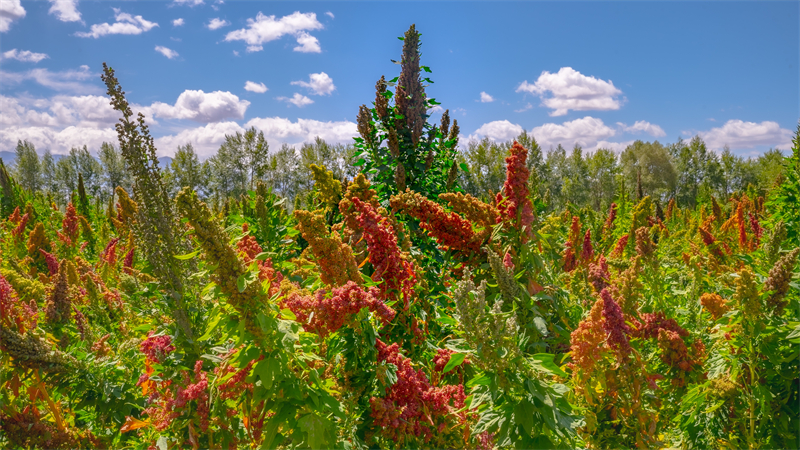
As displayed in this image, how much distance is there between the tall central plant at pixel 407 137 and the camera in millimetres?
4281

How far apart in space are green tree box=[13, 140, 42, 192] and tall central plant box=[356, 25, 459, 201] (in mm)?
83198

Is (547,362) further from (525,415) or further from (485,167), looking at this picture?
(485,167)

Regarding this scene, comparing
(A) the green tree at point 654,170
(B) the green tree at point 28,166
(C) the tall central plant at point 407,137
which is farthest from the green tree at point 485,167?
(B) the green tree at point 28,166

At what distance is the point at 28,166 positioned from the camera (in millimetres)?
67562

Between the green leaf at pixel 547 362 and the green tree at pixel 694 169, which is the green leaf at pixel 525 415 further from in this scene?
the green tree at pixel 694 169

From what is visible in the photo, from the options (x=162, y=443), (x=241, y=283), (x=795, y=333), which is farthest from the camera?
(x=162, y=443)

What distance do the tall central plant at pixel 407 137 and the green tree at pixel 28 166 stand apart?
273 ft

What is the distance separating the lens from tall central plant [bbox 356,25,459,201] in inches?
169

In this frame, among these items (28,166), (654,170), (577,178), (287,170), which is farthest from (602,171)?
(28,166)

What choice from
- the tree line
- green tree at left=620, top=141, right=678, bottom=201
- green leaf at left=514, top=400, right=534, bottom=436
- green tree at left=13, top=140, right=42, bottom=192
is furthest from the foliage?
green tree at left=13, top=140, right=42, bottom=192

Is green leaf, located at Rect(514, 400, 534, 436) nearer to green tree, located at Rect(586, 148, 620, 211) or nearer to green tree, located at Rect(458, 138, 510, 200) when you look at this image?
green tree, located at Rect(458, 138, 510, 200)

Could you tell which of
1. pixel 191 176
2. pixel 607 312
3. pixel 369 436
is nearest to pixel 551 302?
pixel 607 312

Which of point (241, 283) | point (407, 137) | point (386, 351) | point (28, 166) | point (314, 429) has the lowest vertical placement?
point (314, 429)

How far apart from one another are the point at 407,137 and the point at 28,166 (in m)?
87.8
